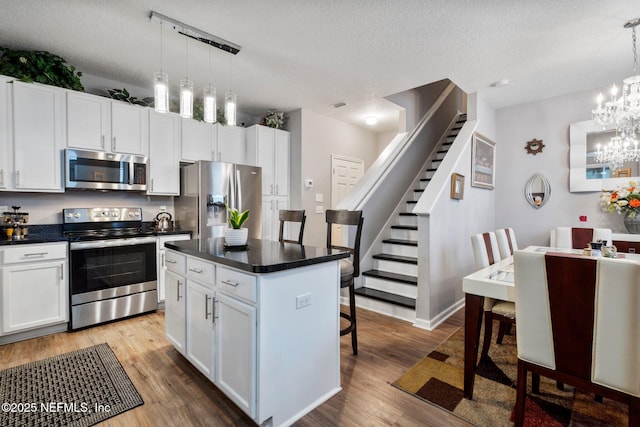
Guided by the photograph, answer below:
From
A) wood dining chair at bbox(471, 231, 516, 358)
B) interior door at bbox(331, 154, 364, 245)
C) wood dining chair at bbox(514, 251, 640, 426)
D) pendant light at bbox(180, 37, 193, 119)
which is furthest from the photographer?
interior door at bbox(331, 154, 364, 245)

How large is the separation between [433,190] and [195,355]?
260 centimetres

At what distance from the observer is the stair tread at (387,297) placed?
317 cm

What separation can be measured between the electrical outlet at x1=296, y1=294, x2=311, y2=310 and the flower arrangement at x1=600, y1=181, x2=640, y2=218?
4.04 metres

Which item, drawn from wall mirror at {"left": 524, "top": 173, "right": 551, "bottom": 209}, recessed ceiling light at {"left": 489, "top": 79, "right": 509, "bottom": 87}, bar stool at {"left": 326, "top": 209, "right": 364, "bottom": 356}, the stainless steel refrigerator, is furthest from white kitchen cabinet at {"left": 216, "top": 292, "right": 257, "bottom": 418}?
wall mirror at {"left": 524, "top": 173, "right": 551, "bottom": 209}

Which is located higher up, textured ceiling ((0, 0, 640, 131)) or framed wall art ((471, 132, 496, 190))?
textured ceiling ((0, 0, 640, 131))

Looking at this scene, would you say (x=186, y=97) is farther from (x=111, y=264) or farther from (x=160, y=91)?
(x=111, y=264)

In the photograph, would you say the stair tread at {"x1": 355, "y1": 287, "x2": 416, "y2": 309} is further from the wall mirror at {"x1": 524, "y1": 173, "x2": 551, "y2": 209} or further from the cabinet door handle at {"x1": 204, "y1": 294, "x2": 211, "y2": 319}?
the wall mirror at {"x1": 524, "y1": 173, "x2": 551, "y2": 209}

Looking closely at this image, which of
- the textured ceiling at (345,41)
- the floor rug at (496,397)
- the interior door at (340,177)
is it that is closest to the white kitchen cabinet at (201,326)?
the floor rug at (496,397)

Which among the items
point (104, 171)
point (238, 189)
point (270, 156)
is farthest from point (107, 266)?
point (270, 156)

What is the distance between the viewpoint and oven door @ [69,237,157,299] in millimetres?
2861

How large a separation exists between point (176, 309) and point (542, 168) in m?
4.97

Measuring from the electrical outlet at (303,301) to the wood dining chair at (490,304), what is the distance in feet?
4.15

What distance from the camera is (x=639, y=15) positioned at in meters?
2.33

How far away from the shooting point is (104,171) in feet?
10.6
